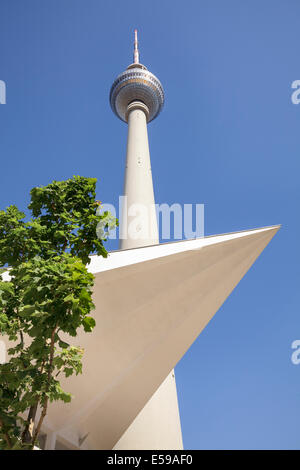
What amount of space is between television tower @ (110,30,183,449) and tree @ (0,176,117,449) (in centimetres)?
1408

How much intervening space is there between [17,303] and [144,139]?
2981 centimetres

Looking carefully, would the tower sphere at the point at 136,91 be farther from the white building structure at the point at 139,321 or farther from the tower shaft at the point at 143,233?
the white building structure at the point at 139,321

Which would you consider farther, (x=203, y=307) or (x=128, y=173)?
(x=128, y=173)

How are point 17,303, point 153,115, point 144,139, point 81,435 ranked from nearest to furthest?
point 17,303, point 81,435, point 144,139, point 153,115

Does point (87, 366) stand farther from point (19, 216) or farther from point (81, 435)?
point (19, 216)

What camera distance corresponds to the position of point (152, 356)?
40.9 feet

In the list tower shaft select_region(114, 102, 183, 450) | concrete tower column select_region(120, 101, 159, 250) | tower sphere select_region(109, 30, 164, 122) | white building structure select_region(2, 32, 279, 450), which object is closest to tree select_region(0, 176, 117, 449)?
white building structure select_region(2, 32, 279, 450)

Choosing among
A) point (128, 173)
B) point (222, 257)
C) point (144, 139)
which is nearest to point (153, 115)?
point (144, 139)

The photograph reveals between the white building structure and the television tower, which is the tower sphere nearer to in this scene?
the television tower

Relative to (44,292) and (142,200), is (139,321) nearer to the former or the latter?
(44,292)

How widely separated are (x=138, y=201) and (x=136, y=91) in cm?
1889

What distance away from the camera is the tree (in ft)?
17.3

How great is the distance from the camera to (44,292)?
210 inches

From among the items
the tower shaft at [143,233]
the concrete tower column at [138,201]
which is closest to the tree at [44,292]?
the tower shaft at [143,233]
